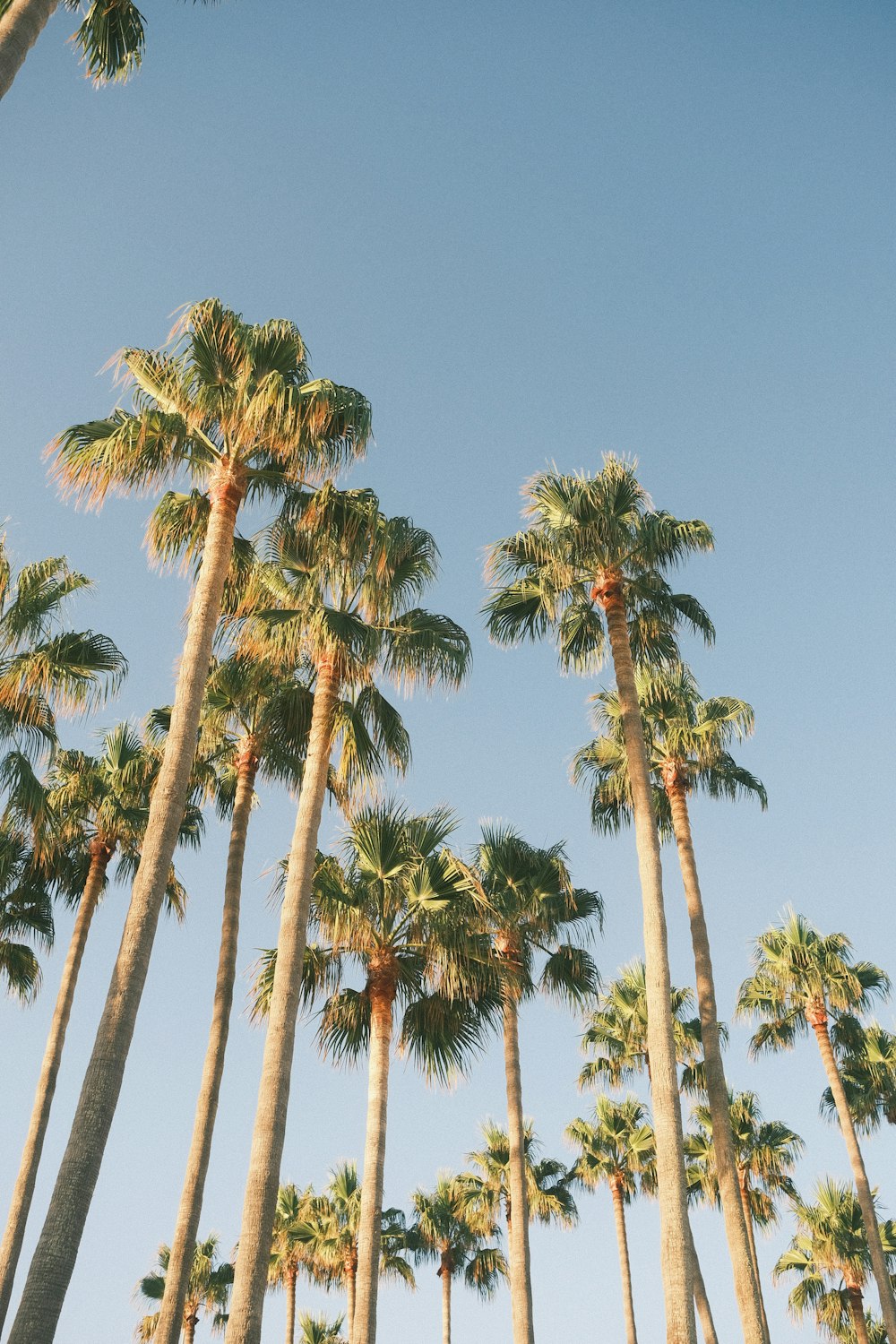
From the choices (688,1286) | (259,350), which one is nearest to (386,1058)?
(688,1286)

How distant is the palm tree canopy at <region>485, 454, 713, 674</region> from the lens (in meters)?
19.7

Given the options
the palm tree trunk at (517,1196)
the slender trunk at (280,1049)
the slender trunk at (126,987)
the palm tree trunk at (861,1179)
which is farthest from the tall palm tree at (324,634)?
the palm tree trunk at (861,1179)

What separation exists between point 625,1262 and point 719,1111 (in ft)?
59.8

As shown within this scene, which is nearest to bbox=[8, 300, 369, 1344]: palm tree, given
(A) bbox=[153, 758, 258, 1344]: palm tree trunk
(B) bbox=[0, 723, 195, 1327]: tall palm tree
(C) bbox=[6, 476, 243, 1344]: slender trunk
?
(C) bbox=[6, 476, 243, 1344]: slender trunk

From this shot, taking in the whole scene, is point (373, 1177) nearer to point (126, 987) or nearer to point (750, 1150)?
point (126, 987)

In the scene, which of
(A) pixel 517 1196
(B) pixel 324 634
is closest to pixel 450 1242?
(A) pixel 517 1196

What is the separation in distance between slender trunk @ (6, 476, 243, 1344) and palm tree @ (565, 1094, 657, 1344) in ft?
94.8

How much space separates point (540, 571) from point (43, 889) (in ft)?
40.6

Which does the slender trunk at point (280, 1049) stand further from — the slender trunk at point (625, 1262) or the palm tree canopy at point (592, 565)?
the slender trunk at point (625, 1262)

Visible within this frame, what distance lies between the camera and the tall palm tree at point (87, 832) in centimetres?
2112

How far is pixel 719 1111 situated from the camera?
68.9 ft

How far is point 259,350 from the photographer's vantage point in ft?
49.6

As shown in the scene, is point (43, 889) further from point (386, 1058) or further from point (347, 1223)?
point (347, 1223)

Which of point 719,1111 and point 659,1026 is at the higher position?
point 719,1111
